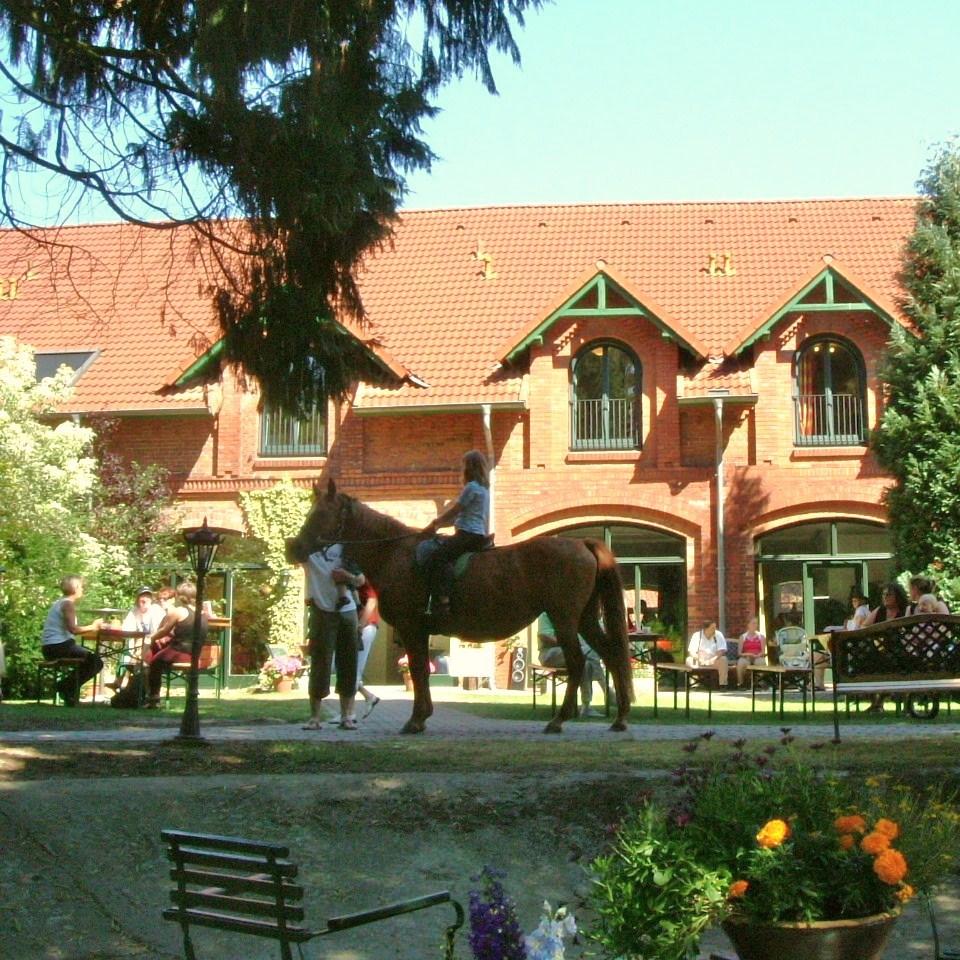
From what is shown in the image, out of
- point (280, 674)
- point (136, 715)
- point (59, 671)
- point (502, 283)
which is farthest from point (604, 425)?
point (136, 715)

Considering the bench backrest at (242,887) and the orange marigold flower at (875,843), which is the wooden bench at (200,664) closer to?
the bench backrest at (242,887)

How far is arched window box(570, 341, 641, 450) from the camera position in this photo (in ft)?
86.0

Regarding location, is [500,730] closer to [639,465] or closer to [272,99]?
[272,99]

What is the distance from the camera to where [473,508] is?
39.6 feet

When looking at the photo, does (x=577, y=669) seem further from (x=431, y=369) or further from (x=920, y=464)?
(x=431, y=369)

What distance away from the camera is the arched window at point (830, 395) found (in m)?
25.8

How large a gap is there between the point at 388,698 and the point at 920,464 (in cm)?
817

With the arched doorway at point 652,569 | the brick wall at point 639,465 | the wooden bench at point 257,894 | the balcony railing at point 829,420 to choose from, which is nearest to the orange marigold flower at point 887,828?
the wooden bench at point 257,894

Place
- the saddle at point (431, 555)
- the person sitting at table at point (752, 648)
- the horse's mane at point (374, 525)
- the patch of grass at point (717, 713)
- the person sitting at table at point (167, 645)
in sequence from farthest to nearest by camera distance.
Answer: the person sitting at table at point (752, 648) < the person sitting at table at point (167, 645) < the patch of grass at point (717, 713) < the horse's mane at point (374, 525) < the saddle at point (431, 555)

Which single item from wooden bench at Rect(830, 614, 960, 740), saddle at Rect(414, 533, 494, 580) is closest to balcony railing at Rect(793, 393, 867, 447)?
saddle at Rect(414, 533, 494, 580)

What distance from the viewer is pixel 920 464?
68.6ft

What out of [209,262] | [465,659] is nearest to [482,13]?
[209,262]

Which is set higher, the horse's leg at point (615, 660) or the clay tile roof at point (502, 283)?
the clay tile roof at point (502, 283)

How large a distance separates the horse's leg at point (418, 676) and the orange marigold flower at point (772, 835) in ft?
23.5
